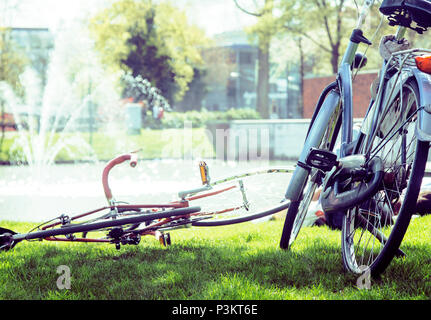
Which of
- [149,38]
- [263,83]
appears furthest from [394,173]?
[149,38]

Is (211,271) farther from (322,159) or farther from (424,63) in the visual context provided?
(424,63)

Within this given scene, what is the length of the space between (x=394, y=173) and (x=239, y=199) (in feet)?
6.88

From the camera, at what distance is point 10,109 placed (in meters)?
20.8

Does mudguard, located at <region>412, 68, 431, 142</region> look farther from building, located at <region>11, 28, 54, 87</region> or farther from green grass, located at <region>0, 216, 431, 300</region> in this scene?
building, located at <region>11, 28, 54, 87</region>

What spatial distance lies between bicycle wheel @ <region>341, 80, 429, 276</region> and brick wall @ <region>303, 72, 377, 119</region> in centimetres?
1439

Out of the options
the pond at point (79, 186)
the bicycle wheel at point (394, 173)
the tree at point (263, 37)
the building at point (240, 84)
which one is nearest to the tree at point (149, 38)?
the tree at point (263, 37)

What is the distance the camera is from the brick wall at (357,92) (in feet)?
56.3

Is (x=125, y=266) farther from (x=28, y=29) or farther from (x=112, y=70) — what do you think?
(x=28, y=29)

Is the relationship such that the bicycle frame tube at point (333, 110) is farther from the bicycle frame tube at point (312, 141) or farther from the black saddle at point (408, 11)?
the black saddle at point (408, 11)

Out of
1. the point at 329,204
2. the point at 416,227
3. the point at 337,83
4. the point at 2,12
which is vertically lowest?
the point at 416,227

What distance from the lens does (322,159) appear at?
2.72 m

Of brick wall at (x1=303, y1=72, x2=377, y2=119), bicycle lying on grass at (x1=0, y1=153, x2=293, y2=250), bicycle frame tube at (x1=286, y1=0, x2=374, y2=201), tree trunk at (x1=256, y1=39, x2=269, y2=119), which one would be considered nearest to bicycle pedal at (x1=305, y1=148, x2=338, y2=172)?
bicycle frame tube at (x1=286, y1=0, x2=374, y2=201)
